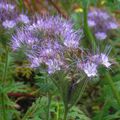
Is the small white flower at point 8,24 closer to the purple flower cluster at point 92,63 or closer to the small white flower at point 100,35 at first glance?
the purple flower cluster at point 92,63

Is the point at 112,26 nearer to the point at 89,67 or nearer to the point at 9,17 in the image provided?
the point at 9,17

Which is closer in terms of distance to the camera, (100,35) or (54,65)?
(54,65)

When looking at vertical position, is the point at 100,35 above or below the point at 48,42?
above

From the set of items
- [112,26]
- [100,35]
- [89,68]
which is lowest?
[89,68]

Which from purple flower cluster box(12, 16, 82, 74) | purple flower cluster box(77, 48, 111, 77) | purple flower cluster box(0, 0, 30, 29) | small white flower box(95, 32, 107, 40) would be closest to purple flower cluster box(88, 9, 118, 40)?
small white flower box(95, 32, 107, 40)

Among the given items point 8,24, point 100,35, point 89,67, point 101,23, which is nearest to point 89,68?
point 89,67

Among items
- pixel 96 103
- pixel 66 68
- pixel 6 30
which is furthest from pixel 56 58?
pixel 96 103
